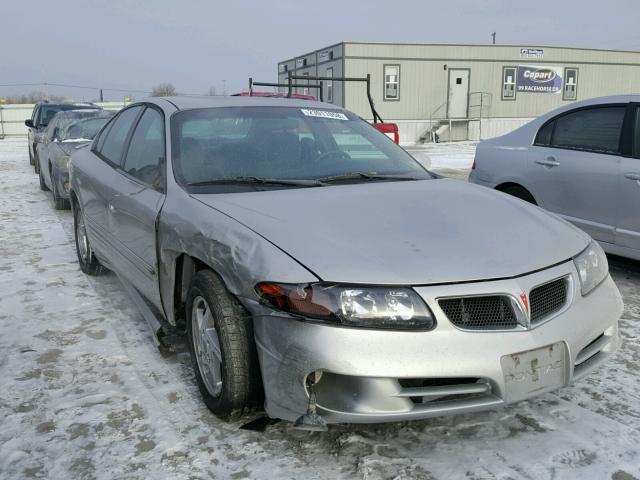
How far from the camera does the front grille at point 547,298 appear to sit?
7.64 ft

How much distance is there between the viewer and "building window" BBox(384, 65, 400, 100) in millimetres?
26719

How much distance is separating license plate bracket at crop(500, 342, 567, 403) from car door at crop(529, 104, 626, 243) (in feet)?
9.37

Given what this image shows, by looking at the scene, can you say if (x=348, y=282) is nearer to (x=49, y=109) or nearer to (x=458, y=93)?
(x=49, y=109)

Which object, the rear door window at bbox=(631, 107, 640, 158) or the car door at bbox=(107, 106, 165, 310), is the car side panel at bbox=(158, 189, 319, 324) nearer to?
the car door at bbox=(107, 106, 165, 310)

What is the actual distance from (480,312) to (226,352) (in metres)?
1.03

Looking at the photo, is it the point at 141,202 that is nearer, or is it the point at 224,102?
the point at 141,202

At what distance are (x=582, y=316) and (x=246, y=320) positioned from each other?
1383 mm

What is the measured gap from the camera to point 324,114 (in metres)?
3.99

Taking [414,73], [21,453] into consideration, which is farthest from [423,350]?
[414,73]

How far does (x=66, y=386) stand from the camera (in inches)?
123

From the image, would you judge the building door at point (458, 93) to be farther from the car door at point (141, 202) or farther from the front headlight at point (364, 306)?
the front headlight at point (364, 306)

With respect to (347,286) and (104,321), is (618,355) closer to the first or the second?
(347,286)

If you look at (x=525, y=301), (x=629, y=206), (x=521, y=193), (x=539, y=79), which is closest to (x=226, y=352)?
(x=525, y=301)

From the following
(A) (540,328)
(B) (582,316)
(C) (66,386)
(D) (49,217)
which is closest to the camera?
(A) (540,328)
